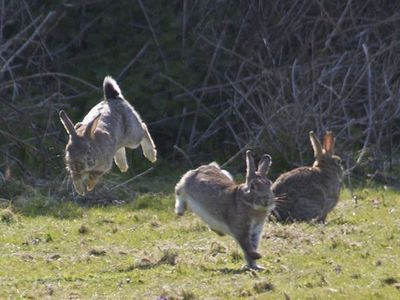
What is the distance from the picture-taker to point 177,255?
10.8m

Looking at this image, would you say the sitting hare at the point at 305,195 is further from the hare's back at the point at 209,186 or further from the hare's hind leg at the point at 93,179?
the hare's hind leg at the point at 93,179

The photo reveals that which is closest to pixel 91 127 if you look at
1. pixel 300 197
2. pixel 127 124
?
pixel 127 124

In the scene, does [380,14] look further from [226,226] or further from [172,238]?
[226,226]

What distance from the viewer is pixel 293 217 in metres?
12.7

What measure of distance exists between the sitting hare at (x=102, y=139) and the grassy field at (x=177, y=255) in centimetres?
66

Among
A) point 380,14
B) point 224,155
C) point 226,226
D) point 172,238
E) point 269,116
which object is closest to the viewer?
point 226,226

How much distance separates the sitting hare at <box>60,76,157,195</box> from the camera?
11.1 metres

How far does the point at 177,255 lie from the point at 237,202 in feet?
2.28

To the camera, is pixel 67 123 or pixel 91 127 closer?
pixel 67 123

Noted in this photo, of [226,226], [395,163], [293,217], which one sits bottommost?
[395,163]

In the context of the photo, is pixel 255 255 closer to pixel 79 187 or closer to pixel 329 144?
pixel 79 187

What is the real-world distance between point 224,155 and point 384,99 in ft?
7.21

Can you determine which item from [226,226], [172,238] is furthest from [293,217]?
[226,226]

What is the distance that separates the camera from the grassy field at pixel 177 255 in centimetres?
955
